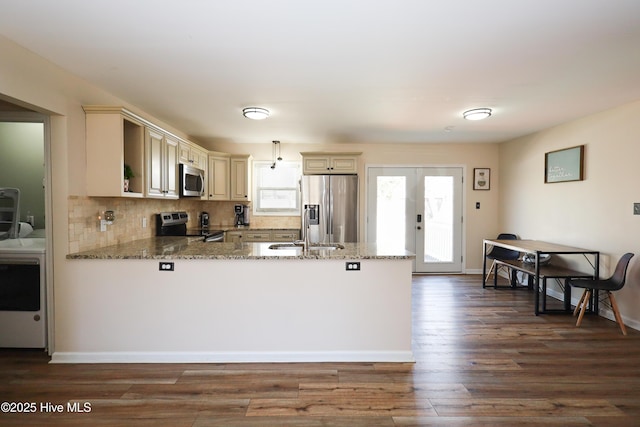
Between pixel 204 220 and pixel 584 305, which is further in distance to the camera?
pixel 204 220

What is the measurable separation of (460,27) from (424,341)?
2.55 meters

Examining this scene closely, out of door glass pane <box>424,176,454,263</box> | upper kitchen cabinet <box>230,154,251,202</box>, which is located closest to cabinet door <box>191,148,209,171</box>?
upper kitchen cabinet <box>230,154,251,202</box>

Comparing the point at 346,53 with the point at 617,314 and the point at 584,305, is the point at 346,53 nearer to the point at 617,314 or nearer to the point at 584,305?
the point at 584,305

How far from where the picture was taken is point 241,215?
5.57 m

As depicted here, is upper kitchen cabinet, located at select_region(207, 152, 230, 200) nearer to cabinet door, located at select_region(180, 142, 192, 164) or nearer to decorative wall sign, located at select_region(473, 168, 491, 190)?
cabinet door, located at select_region(180, 142, 192, 164)

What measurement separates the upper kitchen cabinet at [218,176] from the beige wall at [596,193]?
471 centimetres

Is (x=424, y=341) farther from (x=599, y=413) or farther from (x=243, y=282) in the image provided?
(x=243, y=282)

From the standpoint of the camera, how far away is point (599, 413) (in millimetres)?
2006

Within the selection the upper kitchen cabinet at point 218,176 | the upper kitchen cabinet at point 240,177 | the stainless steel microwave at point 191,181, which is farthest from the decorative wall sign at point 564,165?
the stainless steel microwave at point 191,181

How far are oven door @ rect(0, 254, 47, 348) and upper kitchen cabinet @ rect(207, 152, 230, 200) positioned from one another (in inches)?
99.1

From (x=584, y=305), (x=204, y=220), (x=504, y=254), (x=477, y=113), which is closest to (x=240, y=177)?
(x=204, y=220)

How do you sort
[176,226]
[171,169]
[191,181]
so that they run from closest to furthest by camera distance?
[171,169]
[191,181]
[176,226]

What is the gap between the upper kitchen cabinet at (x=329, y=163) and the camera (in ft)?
16.9

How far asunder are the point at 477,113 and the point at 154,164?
3526mm
